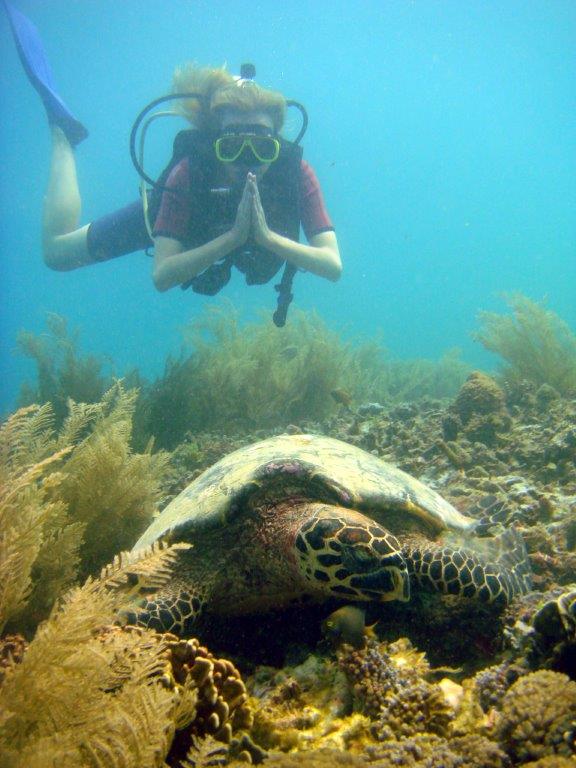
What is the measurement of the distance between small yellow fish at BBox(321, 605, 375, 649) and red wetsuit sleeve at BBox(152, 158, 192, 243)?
555 cm

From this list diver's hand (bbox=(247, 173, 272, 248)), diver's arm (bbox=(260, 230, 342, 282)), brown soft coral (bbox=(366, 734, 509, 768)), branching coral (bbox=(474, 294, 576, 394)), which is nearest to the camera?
brown soft coral (bbox=(366, 734, 509, 768))

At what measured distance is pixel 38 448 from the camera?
11.3 ft

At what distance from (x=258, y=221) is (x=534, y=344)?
6694 mm

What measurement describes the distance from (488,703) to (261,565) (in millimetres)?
1360

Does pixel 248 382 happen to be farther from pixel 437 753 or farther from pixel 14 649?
pixel 437 753

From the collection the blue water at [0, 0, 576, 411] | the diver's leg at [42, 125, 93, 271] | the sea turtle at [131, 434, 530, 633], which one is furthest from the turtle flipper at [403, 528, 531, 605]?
the blue water at [0, 0, 576, 411]

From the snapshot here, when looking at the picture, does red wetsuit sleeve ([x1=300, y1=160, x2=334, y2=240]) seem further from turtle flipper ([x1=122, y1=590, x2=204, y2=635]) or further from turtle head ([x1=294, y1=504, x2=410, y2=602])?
turtle flipper ([x1=122, y1=590, x2=204, y2=635])

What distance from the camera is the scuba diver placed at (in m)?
6.19

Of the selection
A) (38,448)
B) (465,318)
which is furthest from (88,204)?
(38,448)

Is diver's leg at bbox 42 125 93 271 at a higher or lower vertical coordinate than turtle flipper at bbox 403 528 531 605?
higher

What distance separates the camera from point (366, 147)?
10825 centimetres

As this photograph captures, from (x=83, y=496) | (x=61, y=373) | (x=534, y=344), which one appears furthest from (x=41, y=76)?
(x=534, y=344)

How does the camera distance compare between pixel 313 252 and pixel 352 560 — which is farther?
pixel 313 252

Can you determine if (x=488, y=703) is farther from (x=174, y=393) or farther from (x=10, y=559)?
(x=174, y=393)
